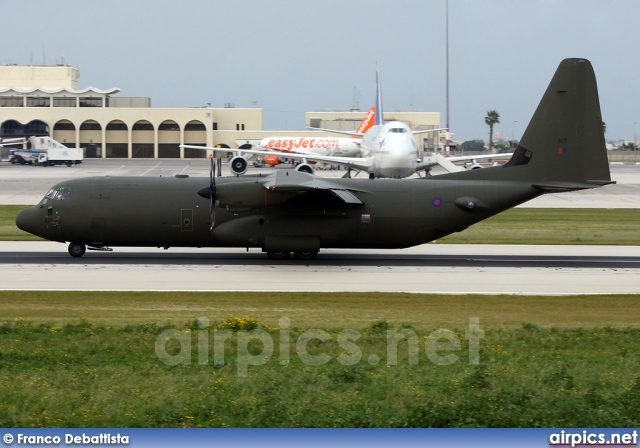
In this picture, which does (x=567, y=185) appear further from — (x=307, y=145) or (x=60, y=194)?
(x=307, y=145)

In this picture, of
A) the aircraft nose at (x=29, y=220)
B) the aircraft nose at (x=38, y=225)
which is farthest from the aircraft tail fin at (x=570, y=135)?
the aircraft nose at (x=29, y=220)

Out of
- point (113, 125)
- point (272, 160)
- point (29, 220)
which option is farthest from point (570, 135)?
point (113, 125)

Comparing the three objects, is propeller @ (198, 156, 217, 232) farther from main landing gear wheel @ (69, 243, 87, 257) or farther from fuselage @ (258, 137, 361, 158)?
fuselage @ (258, 137, 361, 158)

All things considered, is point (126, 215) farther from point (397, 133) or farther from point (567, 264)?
point (397, 133)

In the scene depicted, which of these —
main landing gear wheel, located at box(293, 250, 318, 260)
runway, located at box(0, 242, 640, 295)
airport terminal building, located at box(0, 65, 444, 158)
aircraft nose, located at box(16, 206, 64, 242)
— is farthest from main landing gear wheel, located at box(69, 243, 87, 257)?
airport terminal building, located at box(0, 65, 444, 158)

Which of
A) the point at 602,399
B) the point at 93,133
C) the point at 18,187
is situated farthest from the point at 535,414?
the point at 93,133

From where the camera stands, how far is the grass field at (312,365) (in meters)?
11.4

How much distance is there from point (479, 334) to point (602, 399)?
5439 mm

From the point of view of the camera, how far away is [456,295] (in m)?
23.6

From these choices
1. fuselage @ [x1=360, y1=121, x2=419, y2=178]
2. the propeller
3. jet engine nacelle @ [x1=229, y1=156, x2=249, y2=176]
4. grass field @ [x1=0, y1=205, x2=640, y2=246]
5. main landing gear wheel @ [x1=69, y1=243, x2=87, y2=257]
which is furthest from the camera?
jet engine nacelle @ [x1=229, y1=156, x2=249, y2=176]

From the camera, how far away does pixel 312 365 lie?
14172mm

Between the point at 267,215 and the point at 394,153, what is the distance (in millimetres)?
31832

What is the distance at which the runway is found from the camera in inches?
977

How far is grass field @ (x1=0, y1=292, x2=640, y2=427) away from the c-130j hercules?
7.58 meters
